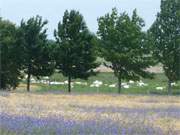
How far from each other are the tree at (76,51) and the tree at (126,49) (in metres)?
1.31

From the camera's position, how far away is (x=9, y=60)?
51.5m

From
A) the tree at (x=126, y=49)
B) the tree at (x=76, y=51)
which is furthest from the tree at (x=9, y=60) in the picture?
the tree at (x=126, y=49)

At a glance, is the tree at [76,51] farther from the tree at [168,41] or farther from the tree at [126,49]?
the tree at [168,41]

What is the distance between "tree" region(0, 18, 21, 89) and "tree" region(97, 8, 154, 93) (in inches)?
282

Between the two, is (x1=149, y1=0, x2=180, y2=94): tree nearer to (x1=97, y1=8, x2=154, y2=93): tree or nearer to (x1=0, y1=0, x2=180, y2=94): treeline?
(x1=0, y1=0, x2=180, y2=94): treeline

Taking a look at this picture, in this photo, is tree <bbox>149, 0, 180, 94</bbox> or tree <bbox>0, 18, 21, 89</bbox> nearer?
tree <bbox>0, 18, 21, 89</bbox>

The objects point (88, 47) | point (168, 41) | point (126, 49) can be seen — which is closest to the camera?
point (126, 49)

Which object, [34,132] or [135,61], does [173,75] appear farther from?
[34,132]

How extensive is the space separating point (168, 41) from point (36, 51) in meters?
11.0

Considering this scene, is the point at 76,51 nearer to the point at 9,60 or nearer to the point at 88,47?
the point at 88,47

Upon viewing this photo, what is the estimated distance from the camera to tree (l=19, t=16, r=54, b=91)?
50.9 meters

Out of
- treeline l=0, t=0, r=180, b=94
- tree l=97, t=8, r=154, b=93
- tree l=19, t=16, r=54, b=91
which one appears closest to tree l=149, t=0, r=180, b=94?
treeline l=0, t=0, r=180, b=94

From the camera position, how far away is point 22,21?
5400 cm

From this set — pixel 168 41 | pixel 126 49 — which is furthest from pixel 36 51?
pixel 168 41
